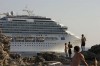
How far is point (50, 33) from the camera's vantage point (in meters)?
89.6

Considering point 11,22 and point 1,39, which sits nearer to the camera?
point 1,39

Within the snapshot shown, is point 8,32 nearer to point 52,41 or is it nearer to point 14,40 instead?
point 14,40

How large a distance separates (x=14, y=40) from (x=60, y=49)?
36.4ft

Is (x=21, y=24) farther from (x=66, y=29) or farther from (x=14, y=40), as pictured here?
(x=66, y=29)

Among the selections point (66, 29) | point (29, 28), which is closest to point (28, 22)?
point (29, 28)

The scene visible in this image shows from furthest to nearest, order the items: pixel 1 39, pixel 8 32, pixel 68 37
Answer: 1. pixel 68 37
2. pixel 8 32
3. pixel 1 39

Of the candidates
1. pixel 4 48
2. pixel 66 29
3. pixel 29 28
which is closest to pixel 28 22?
pixel 29 28

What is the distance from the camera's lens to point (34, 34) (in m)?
88.6

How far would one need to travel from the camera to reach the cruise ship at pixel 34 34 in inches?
3477

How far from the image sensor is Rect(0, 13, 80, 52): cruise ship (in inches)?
3477

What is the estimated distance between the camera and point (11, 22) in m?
90.0

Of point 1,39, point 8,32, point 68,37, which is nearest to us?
point 1,39

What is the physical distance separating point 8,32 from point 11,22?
3.33 metres

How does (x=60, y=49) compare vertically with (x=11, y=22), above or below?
below
